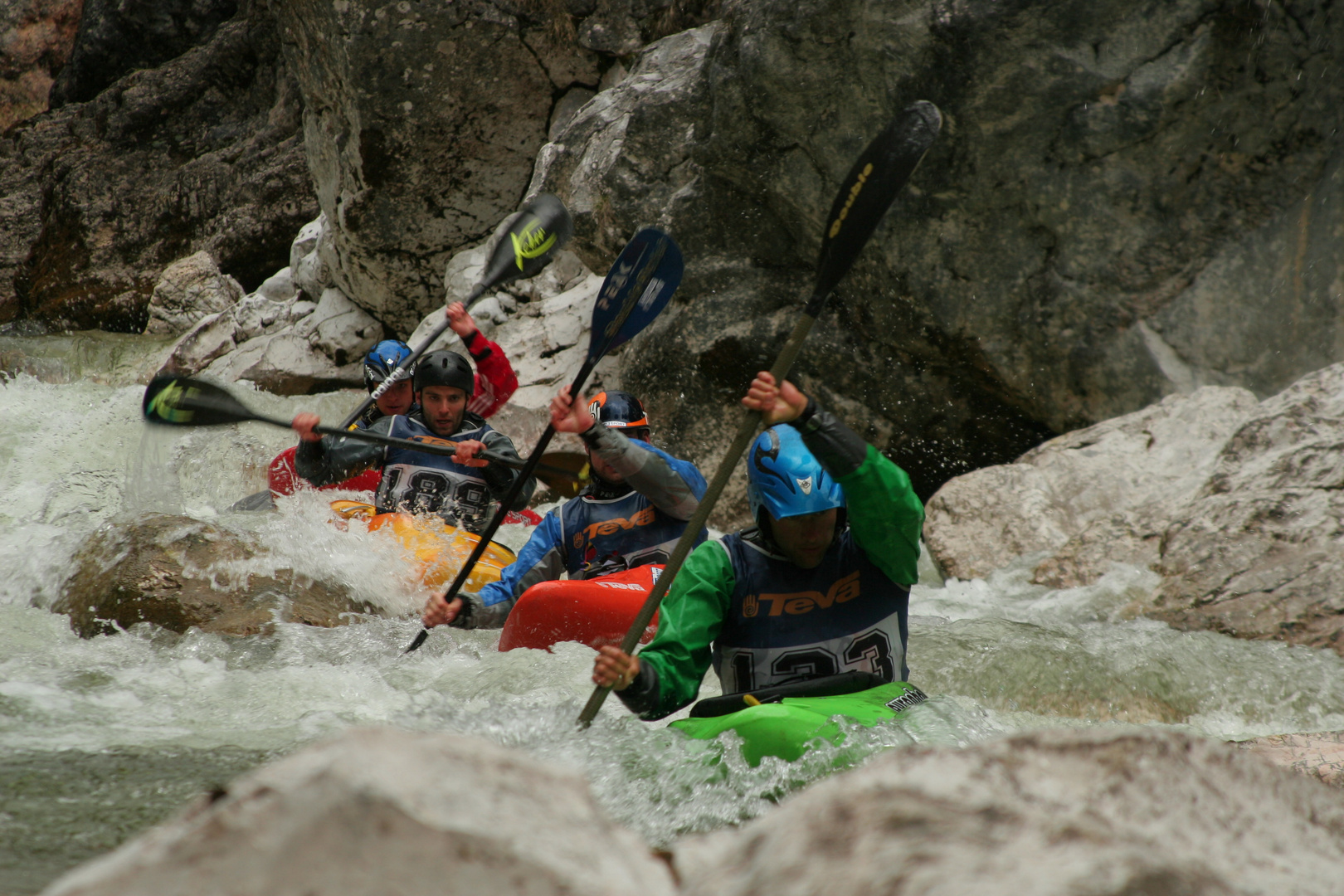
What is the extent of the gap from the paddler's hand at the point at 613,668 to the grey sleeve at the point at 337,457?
3147 mm

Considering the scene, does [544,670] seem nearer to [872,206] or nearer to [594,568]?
[594,568]

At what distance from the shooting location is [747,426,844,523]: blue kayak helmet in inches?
92.4

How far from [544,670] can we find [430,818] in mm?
2640

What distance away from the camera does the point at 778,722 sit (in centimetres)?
205

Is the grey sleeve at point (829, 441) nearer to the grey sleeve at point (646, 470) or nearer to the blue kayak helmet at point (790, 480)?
the blue kayak helmet at point (790, 480)

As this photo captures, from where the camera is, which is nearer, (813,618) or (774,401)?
(774,401)

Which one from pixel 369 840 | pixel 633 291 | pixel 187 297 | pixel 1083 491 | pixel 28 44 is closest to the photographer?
pixel 369 840

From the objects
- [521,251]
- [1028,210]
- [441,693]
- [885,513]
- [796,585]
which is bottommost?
[441,693]

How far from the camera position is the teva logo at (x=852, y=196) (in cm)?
244

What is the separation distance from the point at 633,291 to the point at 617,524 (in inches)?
43.2

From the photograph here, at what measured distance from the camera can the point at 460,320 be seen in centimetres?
546

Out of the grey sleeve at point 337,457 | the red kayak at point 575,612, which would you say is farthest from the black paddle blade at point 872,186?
the grey sleeve at point 337,457

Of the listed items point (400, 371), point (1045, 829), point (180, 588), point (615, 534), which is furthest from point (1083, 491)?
point (1045, 829)

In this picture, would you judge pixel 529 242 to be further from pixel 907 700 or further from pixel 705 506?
pixel 907 700
